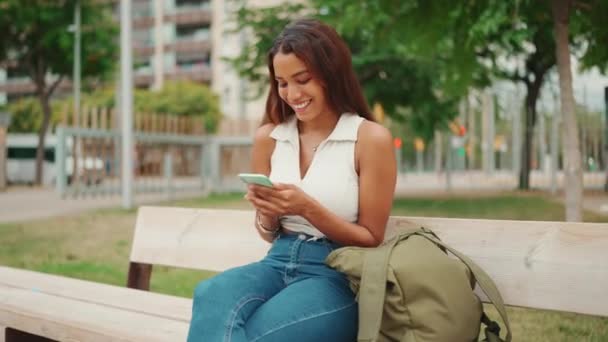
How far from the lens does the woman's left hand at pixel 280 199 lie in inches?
83.2

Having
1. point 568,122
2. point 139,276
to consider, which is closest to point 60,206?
point 139,276

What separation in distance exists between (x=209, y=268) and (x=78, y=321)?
671 millimetres

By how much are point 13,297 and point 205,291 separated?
1345mm

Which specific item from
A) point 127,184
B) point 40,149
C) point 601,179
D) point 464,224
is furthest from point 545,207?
point 40,149

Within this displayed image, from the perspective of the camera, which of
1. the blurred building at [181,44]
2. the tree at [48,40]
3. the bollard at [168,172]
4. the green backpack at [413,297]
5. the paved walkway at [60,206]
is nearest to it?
the green backpack at [413,297]

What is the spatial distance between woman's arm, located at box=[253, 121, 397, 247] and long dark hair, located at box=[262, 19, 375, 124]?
0.43 feet

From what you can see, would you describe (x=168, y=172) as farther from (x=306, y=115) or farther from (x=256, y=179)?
(x=256, y=179)

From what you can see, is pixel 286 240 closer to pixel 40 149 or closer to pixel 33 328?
pixel 33 328

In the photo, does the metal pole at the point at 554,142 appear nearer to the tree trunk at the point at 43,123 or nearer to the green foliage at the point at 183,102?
the tree trunk at the point at 43,123

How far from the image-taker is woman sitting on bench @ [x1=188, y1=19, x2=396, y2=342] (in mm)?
2012

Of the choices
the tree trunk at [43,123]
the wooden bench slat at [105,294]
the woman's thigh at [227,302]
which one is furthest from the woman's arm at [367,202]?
the tree trunk at [43,123]

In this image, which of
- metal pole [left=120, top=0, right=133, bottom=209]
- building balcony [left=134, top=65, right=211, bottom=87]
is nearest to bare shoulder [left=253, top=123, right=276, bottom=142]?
metal pole [left=120, top=0, right=133, bottom=209]

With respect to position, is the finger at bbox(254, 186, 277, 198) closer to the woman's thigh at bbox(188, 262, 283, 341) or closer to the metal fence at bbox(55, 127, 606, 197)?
the woman's thigh at bbox(188, 262, 283, 341)

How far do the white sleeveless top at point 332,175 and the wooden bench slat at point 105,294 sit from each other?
0.65 metres
